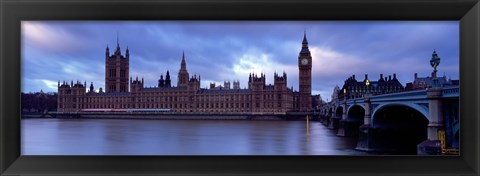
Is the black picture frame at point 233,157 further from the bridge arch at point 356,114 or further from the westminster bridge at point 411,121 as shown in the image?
the bridge arch at point 356,114

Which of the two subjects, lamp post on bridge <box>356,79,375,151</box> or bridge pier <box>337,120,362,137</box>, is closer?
lamp post on bridge <box>356,79,375,151</box>

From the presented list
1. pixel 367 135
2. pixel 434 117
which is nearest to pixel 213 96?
pixel 367 135

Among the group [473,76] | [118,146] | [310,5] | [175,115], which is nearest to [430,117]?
[473,76]

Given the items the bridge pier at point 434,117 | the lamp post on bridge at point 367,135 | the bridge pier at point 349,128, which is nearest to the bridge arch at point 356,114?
the bridge pier at point 349,128

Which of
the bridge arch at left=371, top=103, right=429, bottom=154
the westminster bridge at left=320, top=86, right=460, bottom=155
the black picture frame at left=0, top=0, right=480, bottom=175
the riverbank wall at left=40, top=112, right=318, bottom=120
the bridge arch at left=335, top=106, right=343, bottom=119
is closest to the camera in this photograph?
the black picture frame at left=0, top=0, right=480, bottom=175

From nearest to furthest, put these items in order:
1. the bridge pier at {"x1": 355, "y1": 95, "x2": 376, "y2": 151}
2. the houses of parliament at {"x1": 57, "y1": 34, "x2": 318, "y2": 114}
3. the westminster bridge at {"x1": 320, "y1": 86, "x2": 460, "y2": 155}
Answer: the westminster bridge at {"x1": 320, "y1": 86, "x2": 460, "y2": 155} → the bridge pier at {"x1": 355, "y1": 95, "x2": 376, "y2": 151} → the houses of parliament at {"x1": 57, "y1": 34, "x2": 318, "y2": 114}

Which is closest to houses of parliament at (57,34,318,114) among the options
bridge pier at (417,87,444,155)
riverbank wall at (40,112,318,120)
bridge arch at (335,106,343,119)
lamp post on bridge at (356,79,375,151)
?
riverbank wall at (40,112,318,120)

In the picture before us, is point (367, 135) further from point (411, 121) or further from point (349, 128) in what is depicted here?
point (349, 128)

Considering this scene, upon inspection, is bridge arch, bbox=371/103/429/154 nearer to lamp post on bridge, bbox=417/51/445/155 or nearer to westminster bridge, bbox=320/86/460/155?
westminster bridge, bbox=320/86/460/155
